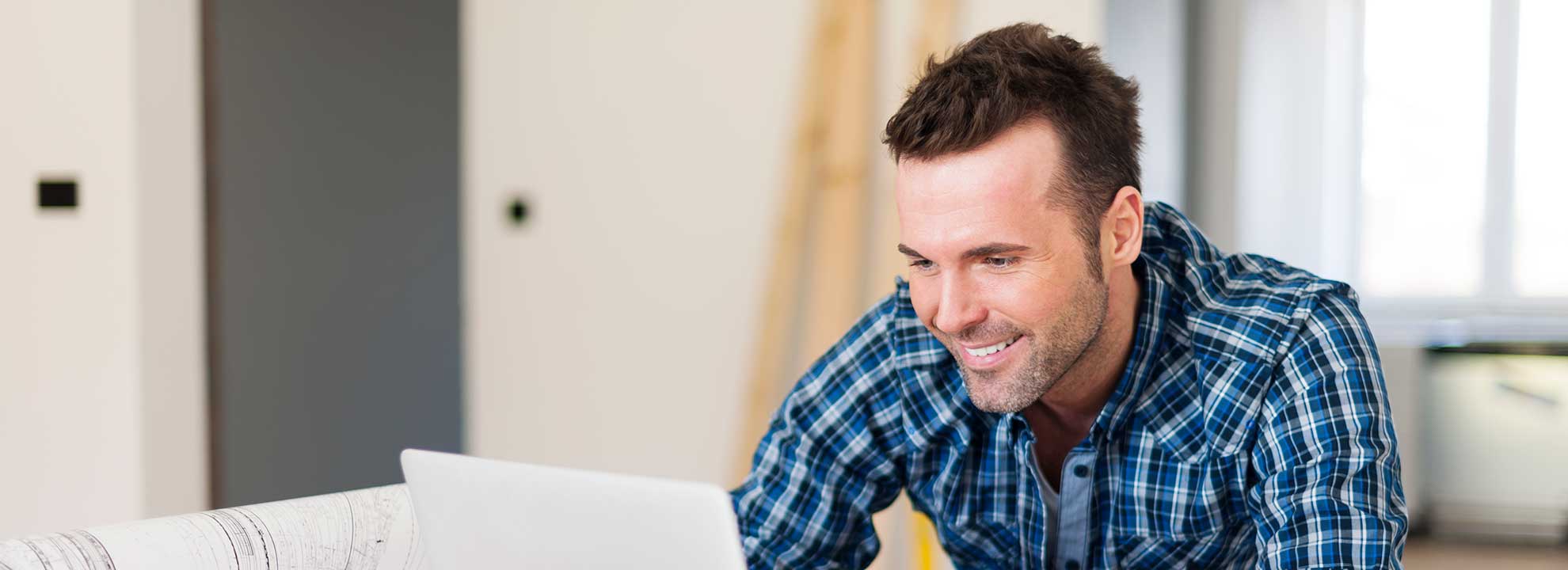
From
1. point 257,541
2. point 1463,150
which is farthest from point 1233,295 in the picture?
point 1463,150

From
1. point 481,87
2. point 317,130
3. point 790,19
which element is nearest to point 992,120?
point 790,19

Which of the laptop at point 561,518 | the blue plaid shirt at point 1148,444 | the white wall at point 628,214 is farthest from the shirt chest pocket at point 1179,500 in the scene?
the white wall at point 628,214

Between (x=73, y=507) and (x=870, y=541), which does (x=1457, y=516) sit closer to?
(x=870, y=541)

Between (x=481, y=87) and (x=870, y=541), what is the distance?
1984 millimetres

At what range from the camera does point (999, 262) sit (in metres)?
1.20

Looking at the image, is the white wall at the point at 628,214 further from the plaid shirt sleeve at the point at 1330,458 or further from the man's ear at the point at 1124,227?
the plaid shirt sleeve at the point at 1330,458

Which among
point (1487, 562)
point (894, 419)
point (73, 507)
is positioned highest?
point (894, 419)

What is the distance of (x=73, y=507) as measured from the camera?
2.52m

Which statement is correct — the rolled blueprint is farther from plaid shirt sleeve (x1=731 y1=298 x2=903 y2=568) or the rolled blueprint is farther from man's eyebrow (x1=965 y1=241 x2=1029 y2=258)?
man's eyebrow (x1=965 y1=241 x2=1029 y2=258)

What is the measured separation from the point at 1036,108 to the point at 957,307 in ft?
0.67

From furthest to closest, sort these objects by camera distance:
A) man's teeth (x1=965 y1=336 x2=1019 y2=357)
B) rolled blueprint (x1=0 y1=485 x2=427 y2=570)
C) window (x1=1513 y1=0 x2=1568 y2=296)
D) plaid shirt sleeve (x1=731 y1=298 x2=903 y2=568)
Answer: window (x1=1513 y1=0 x2=1568 y2=296) < plaid shirt sleeve (x1=731 y1=298 x2=903 y2=568) < man's teeth (x1=965 y1=336 x2=1019 y2=357) < rolled blueprint (x1=0 y1=485 x2=427 y2=570)

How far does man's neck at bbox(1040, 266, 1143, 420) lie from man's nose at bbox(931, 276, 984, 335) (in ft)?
0.50

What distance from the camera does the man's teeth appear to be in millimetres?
1215

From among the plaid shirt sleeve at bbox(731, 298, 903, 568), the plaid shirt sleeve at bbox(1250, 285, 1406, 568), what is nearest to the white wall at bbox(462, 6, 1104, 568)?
the plaid shirt sleeve at bbox(731, 298, 903, 568)
